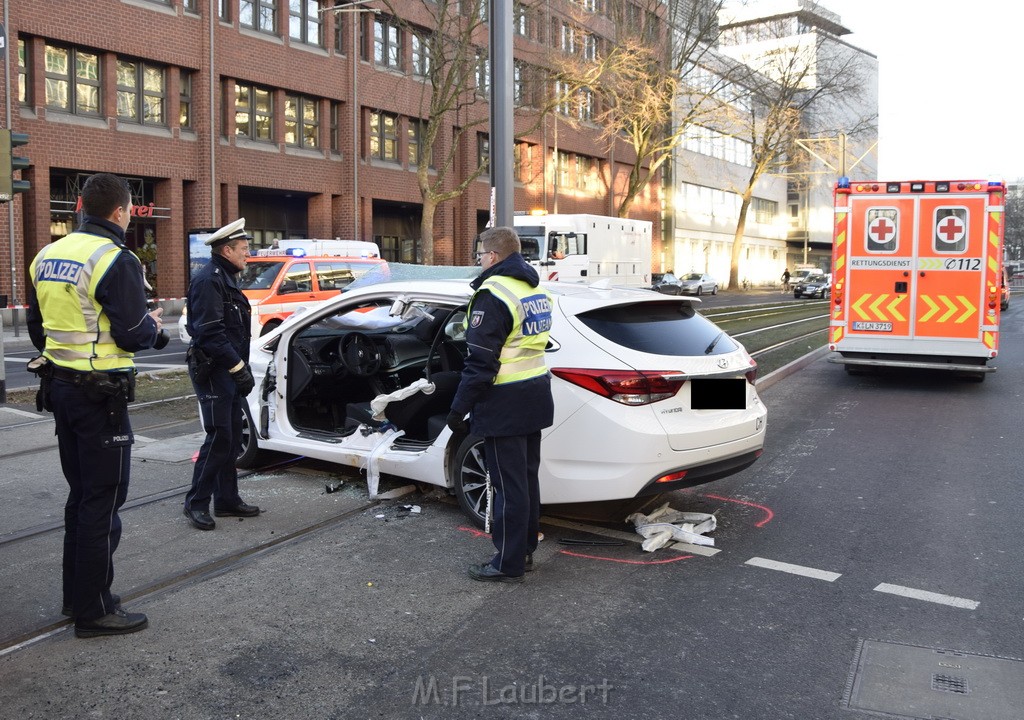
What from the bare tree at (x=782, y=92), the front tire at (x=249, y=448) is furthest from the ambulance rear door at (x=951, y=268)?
the bare tree at (x=782, y=92)

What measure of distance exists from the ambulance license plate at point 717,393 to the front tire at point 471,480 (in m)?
1.30

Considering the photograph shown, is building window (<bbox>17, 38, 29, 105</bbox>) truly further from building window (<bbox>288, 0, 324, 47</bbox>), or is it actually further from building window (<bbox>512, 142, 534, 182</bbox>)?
building window (<bbox>512, 142, 534, 182</bbox>)

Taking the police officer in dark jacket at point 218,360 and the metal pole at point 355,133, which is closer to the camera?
the police officer in dark jacket at point 218,360

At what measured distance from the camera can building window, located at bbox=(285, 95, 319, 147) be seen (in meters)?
33.2

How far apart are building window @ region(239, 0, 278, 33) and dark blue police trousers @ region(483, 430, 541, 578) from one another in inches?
1166

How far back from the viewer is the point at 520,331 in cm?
480

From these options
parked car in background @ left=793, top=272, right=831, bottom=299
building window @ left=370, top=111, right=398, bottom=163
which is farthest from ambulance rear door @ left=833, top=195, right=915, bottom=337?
parked car in background @ left=793, top=272, right=831, bottom=299

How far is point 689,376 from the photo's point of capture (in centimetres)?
546

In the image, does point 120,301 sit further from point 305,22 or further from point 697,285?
point 697,285

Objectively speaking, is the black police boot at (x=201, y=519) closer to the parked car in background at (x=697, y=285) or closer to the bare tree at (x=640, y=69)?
the bare tree at (x=640, y=69)

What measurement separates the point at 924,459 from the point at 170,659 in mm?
6459

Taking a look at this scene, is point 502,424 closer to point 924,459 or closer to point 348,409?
point 348,409

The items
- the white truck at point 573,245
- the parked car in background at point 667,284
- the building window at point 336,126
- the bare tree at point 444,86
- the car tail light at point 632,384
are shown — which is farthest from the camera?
the parked car in background at point 667,284

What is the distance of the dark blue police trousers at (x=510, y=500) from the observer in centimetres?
486
